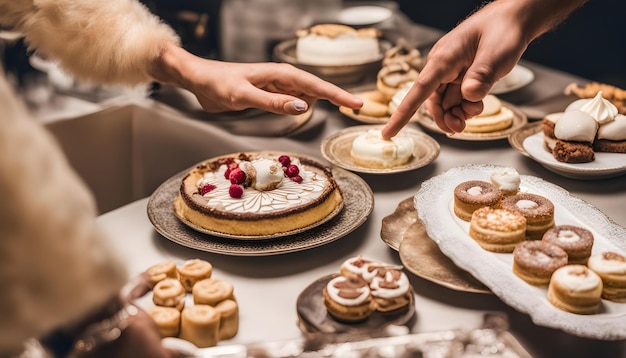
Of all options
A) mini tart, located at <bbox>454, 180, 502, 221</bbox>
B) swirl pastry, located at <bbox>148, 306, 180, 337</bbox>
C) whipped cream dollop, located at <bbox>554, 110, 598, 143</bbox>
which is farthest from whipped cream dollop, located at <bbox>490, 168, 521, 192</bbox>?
swirl pastry, located at <bbox>148, 306, 180, 337</bbox>

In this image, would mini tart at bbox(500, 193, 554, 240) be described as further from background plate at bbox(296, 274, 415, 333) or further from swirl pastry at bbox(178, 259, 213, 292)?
swirl pastry at bbox(178, 259, 213, 292)

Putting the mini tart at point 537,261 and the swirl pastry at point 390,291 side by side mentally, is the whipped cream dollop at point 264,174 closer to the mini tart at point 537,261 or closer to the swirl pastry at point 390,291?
the swirl pastry at point 390,291

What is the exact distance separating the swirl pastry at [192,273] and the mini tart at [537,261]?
0.59 meters

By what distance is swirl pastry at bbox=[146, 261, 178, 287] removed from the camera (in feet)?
4.40

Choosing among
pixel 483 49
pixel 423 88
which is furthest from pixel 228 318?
pixel 483 49

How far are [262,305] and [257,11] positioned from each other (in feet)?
5.81

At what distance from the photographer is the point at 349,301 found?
119 centimetres

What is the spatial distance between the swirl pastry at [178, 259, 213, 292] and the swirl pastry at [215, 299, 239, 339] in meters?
0.10

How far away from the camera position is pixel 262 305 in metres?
1.37

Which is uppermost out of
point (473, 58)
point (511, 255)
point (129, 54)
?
point (473, 58)

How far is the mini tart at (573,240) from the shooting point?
4.37 ft

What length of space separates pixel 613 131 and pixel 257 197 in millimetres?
1005

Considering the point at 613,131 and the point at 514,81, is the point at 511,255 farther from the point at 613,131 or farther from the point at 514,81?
the point at 514,81

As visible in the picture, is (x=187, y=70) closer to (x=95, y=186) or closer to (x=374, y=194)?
(x=374, y=194)
